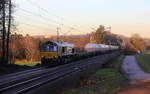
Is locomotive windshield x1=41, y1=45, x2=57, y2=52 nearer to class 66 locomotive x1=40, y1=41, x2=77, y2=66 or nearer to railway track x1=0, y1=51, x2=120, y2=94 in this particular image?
class 66 locomotive x1=40, y1=41, x2=77, y2=66

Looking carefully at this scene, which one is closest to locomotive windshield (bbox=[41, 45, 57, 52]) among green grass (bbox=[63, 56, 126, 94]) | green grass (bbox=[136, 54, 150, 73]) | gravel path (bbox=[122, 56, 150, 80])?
gravel path (bbox=[122, 56, 150, 80])

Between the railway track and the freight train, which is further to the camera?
the freight train

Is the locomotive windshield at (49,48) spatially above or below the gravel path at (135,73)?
above

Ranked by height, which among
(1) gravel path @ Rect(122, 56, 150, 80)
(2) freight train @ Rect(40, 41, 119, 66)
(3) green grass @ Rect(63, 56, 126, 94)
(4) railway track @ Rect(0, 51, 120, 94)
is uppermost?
(2) freight train @ Rect(40, 41, 119, 66)

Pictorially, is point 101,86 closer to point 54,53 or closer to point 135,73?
point 135,73

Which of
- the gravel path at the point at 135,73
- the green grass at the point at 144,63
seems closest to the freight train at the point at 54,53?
the gravel path at the point at 135,73

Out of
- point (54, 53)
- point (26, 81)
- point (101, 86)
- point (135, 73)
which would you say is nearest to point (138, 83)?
point (101, 86)

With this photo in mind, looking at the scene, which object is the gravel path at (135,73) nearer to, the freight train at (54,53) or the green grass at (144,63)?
the green grass at (144,63)

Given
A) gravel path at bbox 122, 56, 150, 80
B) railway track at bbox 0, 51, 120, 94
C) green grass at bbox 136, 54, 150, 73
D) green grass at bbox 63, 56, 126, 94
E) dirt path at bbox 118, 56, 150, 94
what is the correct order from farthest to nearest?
green grass at bbox 136, 54, 150, 73, gravel path at bbox 122, 56, 150, 80, dirt path at bbox 118, 56, 150, 94, green grass at bbox 63, 56, 126, 94, railway track at bbox 0, 51, 120, 94

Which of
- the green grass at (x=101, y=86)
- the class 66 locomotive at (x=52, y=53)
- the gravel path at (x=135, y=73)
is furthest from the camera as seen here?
the class 66 locomotive at (x=52, y=53)

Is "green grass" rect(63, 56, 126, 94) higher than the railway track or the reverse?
the reverse

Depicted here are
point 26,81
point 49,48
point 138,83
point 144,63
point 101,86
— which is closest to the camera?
point 26,81

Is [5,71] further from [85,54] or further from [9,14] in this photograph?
[85,54]

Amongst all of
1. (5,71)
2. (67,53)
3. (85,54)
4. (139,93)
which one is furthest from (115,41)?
(139,93)
